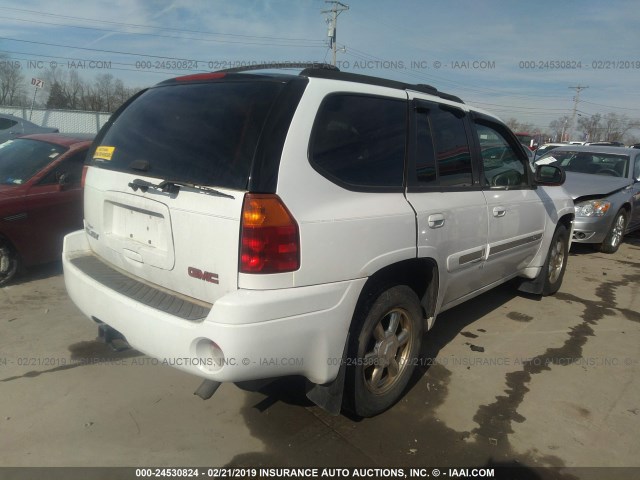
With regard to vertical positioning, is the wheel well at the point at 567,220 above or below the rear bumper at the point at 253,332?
above

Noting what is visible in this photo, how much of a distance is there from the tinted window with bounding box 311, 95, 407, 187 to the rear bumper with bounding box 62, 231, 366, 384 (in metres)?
0.58

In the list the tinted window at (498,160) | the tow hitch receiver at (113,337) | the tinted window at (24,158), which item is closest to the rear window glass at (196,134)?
the tow hitch receiver at (113,337)

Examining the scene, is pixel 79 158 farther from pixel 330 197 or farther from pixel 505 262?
pixel 505 262

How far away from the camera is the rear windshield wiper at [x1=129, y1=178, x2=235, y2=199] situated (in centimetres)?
214

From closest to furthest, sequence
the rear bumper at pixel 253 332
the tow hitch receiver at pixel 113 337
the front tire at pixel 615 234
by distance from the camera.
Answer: the rear bumper at pixel 253 332 → the tow hitch receiver at pixel 113 337 → the front tire at pixel 615 234

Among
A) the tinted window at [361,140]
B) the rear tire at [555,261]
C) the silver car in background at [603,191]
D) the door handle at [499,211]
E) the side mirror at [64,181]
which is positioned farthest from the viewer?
the silver car in background at [603,191]

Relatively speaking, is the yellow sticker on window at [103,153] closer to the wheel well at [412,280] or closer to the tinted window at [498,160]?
the wheel well at [412,280]

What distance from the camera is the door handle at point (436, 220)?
2.81m

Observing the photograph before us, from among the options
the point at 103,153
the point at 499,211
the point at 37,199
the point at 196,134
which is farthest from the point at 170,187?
the point at 37,199

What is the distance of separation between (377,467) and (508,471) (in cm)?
69

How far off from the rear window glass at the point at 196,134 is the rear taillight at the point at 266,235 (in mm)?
125

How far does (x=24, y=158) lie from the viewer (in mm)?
5129

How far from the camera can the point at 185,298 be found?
2.33 meters

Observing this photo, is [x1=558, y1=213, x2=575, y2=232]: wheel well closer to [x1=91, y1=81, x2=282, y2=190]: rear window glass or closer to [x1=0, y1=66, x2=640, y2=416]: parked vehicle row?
[x1=0, y1=66, x2=640, y2=416]: parked vehicle row
